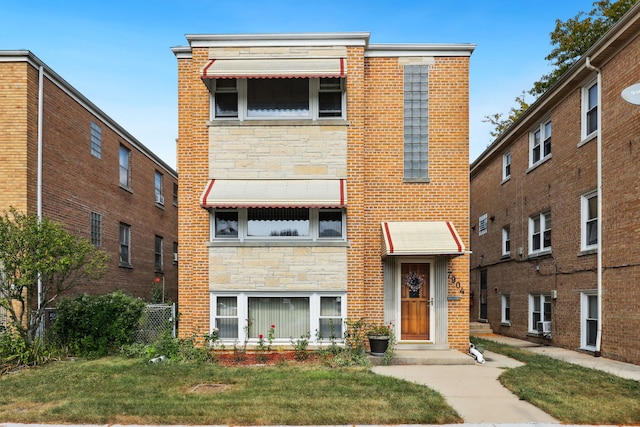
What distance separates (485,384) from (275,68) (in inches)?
313

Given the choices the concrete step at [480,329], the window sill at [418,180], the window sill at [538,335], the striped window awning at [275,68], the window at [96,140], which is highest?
the striped window awning at [275,68]

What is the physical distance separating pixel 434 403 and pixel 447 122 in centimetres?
717

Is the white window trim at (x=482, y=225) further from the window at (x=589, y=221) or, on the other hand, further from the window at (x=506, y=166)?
the window at (x=589, y=221)

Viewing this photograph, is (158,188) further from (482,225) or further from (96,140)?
(482,225)

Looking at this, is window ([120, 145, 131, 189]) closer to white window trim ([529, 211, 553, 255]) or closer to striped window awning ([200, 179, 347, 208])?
striped window awning ([200, 179, 347, 208])

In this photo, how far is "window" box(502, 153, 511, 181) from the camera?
19.8 metres

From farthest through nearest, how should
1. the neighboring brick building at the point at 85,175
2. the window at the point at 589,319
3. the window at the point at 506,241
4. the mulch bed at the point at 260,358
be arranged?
the window at the point at 506,241 → the window at the point at 589,319 → the neighboring brick building at the point at 85,175 → the mulch bed at the point at 260,358

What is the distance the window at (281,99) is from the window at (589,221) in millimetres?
7191

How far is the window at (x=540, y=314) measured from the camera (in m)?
15.9

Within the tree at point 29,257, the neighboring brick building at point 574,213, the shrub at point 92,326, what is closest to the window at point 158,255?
the shrub at point 92,326

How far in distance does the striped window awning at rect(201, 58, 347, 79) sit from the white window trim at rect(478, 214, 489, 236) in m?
13.4

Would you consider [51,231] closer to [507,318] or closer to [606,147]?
[606,147]

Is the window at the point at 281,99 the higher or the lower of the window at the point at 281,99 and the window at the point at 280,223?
the higher

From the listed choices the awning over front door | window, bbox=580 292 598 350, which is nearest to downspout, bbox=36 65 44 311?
the awning over front door
